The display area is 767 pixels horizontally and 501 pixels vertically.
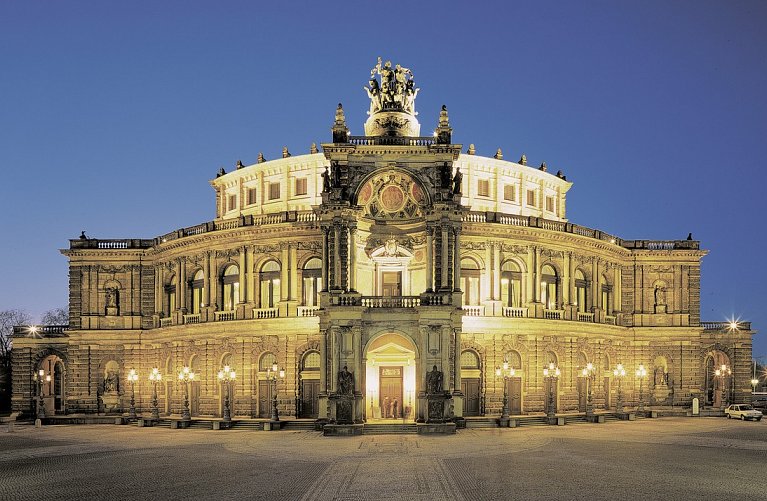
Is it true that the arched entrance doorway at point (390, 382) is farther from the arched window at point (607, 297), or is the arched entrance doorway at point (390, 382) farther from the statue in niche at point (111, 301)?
the statue in niche at point (111, 301)

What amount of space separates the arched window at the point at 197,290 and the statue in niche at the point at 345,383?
20.8 meters

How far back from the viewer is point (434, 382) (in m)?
52.2

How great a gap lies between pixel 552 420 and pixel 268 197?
31220mm

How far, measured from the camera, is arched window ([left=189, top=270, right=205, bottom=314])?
68438 millimetres

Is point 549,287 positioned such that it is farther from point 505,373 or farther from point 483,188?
point 483,188

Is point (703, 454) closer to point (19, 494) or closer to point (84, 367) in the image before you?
point (19, 494)

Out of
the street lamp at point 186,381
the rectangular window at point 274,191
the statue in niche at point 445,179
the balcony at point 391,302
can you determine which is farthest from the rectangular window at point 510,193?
the street lamp at point 186,381

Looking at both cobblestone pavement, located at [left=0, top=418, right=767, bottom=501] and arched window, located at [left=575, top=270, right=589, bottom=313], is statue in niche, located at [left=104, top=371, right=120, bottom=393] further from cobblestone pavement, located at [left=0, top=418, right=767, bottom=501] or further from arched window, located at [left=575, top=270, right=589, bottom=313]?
arched window, located at [left=575, top=270, right=589, bottom=313]

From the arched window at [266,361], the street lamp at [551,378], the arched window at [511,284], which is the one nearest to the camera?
the street lamp at [551,378]

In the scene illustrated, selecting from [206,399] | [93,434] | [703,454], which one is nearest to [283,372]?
[206,399]

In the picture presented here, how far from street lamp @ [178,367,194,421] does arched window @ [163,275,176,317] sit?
6.33 meters

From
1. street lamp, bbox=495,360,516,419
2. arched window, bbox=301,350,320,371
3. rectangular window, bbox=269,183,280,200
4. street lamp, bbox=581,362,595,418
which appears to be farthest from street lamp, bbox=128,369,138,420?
street lamp, bbox=581,362,595,418

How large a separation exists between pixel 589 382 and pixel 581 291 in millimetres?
7678

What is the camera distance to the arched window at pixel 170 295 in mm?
70750
